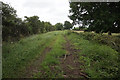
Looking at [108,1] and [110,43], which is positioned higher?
[108,1]

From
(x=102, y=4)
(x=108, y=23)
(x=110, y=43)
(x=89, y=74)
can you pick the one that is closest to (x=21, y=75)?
(x=89, y=74)

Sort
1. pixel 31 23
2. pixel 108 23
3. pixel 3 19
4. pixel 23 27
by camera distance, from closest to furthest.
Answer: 1. pixel 3 19
2. pixel 108 23
3. pixel 23 27
4. pixel 31 23

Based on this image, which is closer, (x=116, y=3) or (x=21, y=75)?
(x=21, y=75)

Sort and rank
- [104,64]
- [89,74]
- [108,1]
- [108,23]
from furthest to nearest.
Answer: [108,1]
[108,23]
[104,64]
[89,74]

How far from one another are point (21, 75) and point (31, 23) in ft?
80.9

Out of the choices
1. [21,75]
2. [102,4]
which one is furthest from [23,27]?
[102,4]

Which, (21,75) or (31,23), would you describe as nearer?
(21,75)

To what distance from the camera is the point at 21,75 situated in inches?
147

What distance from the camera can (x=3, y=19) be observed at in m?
8.62

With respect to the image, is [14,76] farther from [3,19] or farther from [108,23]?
[108,23]

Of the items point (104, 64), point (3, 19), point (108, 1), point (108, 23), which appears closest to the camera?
point (104, 64)

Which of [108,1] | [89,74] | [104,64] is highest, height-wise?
[108,1]

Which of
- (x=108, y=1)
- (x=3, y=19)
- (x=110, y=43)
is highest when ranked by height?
(x=108, y=1)

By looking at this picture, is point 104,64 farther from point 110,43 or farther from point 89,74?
point 110,43
